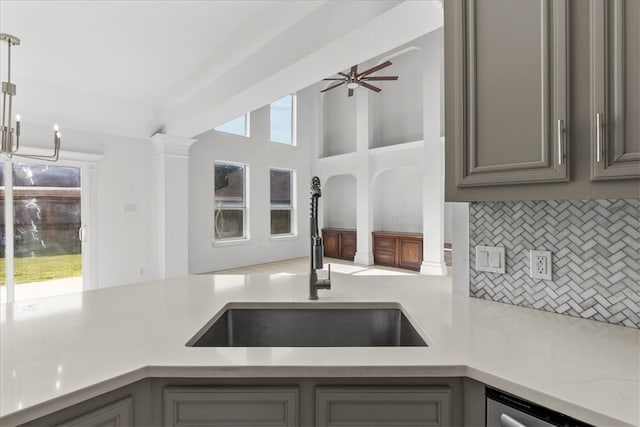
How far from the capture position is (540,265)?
1267 millimetres

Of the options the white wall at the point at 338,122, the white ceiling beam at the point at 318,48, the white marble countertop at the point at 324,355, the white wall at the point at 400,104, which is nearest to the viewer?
the white marble countertop at the point at 324,355

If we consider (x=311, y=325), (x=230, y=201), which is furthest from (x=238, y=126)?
(x=311, y=325)

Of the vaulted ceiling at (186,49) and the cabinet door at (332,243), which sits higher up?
the vaulted ceiling at (186,49)

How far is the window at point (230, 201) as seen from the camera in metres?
6.70

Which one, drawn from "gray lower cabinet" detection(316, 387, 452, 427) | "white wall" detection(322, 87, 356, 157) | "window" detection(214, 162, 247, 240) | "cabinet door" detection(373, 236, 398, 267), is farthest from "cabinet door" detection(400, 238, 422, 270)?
"gray lower cabinet" detection(316, 387, 452, 427)

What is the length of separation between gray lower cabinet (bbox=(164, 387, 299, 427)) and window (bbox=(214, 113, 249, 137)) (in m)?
6.37

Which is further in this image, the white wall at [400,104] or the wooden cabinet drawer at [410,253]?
the white wall at [400,104]

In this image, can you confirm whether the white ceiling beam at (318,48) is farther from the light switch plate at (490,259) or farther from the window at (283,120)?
the window at (283,120)

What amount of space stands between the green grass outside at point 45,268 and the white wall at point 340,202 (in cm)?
597

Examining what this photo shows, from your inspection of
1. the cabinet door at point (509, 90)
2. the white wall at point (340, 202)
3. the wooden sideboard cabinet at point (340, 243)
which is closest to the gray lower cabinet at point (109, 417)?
the cabinet door at point (509, 90)

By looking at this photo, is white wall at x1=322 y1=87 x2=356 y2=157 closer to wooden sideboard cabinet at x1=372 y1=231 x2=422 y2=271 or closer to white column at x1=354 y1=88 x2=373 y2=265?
white column at x1=354 y1=88 x2=373 y2=265

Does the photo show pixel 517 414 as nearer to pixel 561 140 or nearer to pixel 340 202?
pixel 561 140

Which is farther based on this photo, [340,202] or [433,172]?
[340,202]

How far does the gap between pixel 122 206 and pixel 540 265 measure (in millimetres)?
5245
